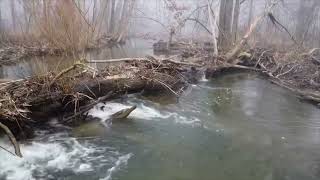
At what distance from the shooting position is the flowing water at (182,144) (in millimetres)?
5117

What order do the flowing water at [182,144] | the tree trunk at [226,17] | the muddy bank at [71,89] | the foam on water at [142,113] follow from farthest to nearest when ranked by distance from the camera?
the tree trunk at [226,17]
the foam on water at [142,113]
the muddy bank at [71,89]
the flowing water at [182,144]

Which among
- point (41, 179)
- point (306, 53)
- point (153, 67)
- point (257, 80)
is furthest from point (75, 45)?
point (306, 53)

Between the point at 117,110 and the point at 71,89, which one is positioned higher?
the point at 71,89

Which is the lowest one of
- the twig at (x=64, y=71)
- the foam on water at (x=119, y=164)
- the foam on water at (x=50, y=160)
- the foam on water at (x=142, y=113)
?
the foam on water at (x=119, y=164)

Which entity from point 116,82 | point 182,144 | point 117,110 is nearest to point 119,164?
point 182,144

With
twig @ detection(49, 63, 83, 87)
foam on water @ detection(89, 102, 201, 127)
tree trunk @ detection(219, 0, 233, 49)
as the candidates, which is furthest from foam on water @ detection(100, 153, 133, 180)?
tree trunk @ detection(219, 0, 233, 49)

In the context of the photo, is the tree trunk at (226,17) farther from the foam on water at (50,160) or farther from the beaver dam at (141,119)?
the foam on water at (50,160)

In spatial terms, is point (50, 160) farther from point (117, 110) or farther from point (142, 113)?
point (142, 113)

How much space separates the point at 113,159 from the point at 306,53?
29.8 feet

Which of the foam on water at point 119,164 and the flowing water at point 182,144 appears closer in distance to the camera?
the foam on water at point 119,164

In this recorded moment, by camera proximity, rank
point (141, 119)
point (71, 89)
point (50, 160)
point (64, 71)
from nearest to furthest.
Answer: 1. point (50, 160)
2. point (64, 71)
3. point (71, 89)
4. point (141, 119)

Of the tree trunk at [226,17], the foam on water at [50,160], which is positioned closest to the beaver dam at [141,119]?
the foam on water at [50,160]

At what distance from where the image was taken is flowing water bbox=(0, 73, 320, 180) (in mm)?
5117

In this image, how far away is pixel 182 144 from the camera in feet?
20.0
